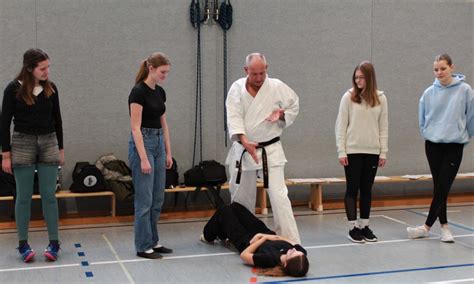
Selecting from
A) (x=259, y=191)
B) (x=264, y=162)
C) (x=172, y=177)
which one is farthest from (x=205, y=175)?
(x=264, y=162)

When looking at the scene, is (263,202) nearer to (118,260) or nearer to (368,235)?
(368,235)

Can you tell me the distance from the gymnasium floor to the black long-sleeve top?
102 cm

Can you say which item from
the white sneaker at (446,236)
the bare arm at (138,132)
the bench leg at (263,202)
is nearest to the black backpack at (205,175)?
the bench leg at (263,202)

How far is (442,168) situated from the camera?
520cm

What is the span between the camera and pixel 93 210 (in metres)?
6.46

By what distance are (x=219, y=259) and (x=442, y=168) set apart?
84.2 inches

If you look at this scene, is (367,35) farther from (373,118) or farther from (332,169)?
(373,118)

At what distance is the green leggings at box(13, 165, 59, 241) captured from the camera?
4465 mm

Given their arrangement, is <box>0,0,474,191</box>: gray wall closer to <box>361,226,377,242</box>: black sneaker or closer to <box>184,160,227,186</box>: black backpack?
<box>184,160,227,186</box>: black backpack

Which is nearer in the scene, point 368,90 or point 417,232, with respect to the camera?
point 368,90

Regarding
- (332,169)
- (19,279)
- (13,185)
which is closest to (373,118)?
(332,169)

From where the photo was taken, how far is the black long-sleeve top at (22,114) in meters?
4.38

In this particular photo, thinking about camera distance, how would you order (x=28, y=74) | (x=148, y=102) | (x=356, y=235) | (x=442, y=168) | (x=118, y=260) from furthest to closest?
(x=356, y=235)
(x=442, y=168)
(x=118, y=260)
(x=148, y=102)
(x=28, y=74)

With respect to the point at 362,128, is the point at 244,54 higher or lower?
higher
